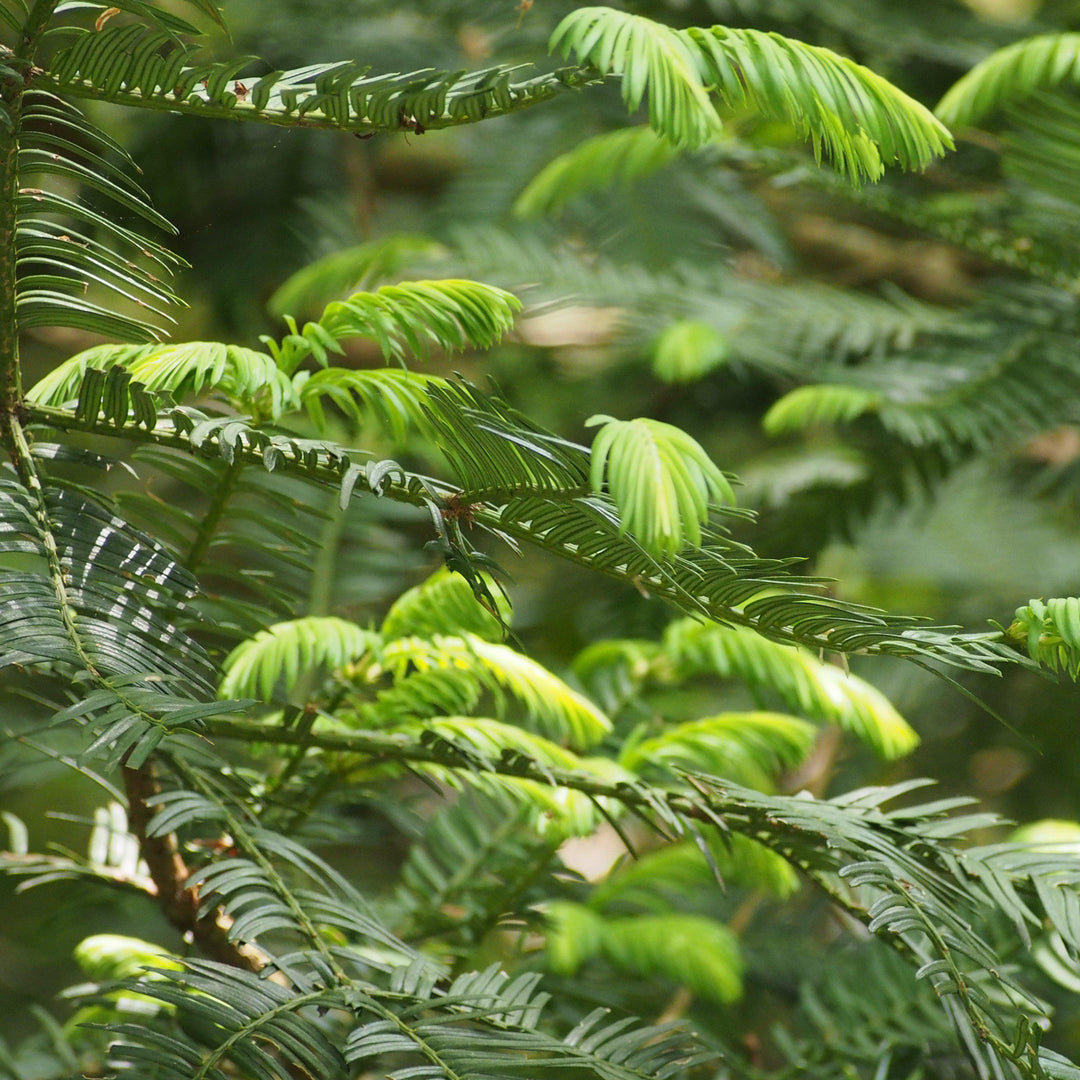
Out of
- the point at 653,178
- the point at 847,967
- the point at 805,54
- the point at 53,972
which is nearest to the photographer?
the point at 805,54

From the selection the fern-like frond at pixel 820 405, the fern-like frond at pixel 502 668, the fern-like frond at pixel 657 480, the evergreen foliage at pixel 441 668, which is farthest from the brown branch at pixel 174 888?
the fern-like frond at pixel 820 405

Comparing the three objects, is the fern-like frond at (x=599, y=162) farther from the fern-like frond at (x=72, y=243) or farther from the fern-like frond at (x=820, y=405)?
the fern-like frond at (x=72, y=243)

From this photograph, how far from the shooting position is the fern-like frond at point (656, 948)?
1.95ft

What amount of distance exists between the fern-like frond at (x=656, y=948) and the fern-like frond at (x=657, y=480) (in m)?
0.38

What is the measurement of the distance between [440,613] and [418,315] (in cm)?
15

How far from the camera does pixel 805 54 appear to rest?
0.32 meters

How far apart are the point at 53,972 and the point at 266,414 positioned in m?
1.14

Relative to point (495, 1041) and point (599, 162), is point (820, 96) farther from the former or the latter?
point (599, 162)

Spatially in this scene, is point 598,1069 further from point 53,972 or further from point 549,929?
point 53,972

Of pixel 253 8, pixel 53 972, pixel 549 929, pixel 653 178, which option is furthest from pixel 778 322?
pixel 53 972

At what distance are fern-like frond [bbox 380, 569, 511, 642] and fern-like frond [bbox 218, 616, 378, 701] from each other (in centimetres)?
3

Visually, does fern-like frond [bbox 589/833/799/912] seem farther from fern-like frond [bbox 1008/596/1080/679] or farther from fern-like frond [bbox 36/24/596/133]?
fern-like frond [bbox 36/24/596/133]

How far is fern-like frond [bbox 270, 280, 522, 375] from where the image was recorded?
382mm

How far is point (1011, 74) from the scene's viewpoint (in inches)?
24.7
